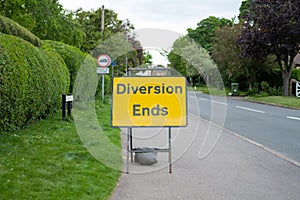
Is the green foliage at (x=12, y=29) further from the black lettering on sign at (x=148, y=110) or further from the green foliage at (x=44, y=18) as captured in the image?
the black lettering on sign at (x=148, y=110)

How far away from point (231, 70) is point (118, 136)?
116 feet

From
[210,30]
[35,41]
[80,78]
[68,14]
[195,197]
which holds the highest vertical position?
[210,30]

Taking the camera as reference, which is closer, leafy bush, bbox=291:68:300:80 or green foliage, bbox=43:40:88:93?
green foliage, bbox=43:40:88:93

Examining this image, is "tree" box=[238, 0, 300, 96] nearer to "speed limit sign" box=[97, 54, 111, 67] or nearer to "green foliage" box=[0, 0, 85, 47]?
"green foliage" box=[0, 0, 85, 47]

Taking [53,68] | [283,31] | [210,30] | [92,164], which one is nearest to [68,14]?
[53,68]

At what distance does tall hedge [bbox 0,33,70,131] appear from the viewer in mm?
8406

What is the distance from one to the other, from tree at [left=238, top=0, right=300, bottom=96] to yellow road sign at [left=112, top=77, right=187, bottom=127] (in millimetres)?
28161

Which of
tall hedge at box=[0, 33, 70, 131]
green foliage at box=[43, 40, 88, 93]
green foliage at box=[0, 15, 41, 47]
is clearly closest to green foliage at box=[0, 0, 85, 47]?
green foliage at box=[43, 40, 88, 93]

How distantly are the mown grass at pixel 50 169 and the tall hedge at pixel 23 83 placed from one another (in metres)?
0.50

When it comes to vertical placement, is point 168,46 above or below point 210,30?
below

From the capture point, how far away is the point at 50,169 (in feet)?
21.4

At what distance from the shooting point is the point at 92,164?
279 inches

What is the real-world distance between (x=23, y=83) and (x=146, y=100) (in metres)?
3.77

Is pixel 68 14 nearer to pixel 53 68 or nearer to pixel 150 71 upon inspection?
pixel 53 68
